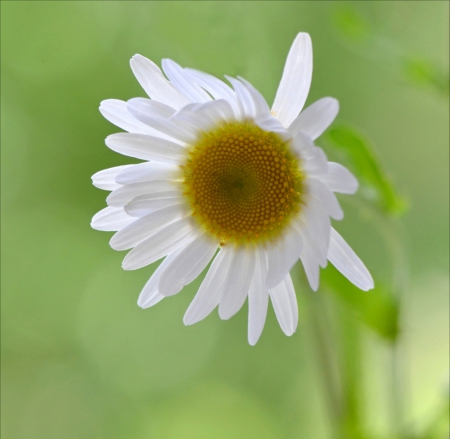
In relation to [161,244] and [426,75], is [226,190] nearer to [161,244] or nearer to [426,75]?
[161,244]

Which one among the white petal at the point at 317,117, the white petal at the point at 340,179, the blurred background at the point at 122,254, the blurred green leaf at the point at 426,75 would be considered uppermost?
the blurred green leaf at the point at 426,75

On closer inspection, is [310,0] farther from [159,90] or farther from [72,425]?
[72,425]

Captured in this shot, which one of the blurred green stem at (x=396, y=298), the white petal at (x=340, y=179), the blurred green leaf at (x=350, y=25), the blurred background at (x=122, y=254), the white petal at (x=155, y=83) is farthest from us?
the blurred background at (x=122, y=254)

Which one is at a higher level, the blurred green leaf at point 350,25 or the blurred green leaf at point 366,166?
the blurred green leaf at point 350,25

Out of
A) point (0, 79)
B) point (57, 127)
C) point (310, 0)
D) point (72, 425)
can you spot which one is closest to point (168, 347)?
point (72, 425)

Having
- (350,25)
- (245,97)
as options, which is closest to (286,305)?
(245,97)

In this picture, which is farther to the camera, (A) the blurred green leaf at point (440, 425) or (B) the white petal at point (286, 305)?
(A) the blurred green leaf at point (440, 425)

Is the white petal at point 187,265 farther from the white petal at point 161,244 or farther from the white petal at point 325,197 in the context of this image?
the white petal at point 325,197

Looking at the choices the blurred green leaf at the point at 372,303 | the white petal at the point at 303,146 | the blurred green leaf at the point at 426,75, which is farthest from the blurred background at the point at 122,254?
the white petal at the point at 303,146

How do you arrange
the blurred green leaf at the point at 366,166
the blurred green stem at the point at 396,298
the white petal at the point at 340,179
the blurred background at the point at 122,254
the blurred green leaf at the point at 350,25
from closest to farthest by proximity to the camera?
the white petal at the point at 340,179
the blurred green leaf at the point at 366,166
the blurred green stem at the point at 396,298
the blurred green leaf at the point at 350,25
the blurred background at the point at 122,254
